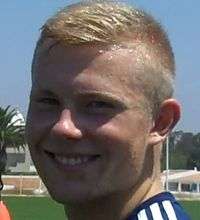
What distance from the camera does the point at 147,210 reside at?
1.96 metres

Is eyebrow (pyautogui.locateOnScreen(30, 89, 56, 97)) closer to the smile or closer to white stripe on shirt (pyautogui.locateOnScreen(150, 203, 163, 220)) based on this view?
the smile

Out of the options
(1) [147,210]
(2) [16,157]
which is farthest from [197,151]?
(1) [147,210]

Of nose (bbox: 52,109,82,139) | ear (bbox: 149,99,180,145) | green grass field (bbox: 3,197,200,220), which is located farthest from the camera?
green grass field (bbox: 3,197,200,220)

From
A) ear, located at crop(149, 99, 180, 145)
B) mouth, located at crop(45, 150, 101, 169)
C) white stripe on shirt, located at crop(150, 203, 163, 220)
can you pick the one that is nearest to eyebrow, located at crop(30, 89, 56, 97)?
mouth, located at crop(45, 150, 101, 169)

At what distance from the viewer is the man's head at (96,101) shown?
182cm

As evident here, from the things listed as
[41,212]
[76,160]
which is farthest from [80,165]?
[41,212]

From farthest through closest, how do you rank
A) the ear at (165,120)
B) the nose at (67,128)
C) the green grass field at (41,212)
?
the green grass field at (41,212) → the ear at (165,120) → the nose at (67,128)

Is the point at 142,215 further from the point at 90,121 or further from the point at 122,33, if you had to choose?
the point at 122,33

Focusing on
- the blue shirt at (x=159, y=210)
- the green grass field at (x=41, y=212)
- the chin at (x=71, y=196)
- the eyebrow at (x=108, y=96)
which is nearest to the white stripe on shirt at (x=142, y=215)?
the blue shirt at (x=159, y=210)

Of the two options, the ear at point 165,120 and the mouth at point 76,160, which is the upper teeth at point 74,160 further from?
the ear at point 165,120

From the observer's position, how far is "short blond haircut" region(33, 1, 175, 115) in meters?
1.86

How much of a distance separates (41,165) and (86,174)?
5.3 inches

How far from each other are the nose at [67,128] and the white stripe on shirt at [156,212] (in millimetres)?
278

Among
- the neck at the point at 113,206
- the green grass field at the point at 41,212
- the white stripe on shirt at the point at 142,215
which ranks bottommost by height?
the green grass field at the point at 41,212
